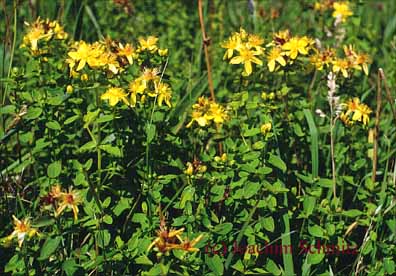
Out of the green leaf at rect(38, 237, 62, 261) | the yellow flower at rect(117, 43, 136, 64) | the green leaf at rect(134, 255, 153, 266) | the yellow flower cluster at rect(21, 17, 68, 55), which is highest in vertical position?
the yellow flower cluster at rect(21, 17, 68, 55)

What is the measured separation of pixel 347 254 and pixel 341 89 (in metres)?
0.71

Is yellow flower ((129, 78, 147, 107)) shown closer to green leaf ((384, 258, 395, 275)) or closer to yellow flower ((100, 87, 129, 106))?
yellow flower ((100, 87, 129, 106))

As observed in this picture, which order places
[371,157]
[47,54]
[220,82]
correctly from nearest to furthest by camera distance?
[47,54]
[371,157]
[220,82]

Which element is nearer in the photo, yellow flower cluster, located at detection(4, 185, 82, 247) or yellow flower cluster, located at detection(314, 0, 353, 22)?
yellow flower cluster, located at detection(4, 185, 82, 247)

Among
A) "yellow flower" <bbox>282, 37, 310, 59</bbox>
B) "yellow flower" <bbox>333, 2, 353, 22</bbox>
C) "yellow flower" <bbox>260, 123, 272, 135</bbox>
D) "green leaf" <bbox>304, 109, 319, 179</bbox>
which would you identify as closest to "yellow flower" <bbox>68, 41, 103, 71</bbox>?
"yellow flower" <bbox>260, 123, 272, 135</bbox>

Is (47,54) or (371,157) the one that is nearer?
(47,54)

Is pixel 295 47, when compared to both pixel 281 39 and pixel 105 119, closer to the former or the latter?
pixel 281 39

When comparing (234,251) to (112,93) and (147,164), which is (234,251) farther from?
(112,93)

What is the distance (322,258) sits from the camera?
2074 mm

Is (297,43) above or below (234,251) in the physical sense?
above

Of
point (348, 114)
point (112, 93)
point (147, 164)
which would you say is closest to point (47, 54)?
point (112, 93)

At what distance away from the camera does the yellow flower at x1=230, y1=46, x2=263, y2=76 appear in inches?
88.4

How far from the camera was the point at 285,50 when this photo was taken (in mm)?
2338

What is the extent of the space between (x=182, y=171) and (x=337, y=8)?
A: 1350 mm
